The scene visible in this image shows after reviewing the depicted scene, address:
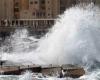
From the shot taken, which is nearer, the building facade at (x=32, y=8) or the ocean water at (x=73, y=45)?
the ocean water at (x=73, y=45)

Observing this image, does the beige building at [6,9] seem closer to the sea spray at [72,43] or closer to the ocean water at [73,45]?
the ocean water at [73,45]

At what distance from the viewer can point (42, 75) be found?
1560 inches

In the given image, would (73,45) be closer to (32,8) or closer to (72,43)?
(72,43)

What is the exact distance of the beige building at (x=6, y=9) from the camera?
119m

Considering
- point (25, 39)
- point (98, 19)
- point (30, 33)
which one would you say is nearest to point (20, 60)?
point (98, 19)

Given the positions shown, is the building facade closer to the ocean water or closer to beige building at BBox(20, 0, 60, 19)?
beige building at BBox(20, 0, 60, 19)

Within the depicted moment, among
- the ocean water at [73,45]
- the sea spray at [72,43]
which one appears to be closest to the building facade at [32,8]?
the ocean water at [73,45]

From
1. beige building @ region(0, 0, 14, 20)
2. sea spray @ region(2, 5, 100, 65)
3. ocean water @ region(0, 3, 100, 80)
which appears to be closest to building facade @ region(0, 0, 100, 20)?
beige building @ region(0, 0, 14, 20)

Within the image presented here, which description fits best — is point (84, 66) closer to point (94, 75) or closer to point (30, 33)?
point (94, 75)

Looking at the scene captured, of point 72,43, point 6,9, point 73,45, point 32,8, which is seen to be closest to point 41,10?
point 32,8

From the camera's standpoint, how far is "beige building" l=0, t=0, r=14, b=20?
11897cm

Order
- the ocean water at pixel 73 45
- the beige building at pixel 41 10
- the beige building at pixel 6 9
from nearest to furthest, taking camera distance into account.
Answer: the ocean water at pixel 73 45
the beige building at pixel 41 10
the beige building at pixel 6 9

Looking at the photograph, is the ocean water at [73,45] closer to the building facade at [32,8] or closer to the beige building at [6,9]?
the building facade at [32,8]

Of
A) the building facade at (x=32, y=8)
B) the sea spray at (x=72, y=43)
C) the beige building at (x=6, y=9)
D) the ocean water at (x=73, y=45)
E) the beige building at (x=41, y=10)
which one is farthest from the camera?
the beige building at (x=6, y=9)
